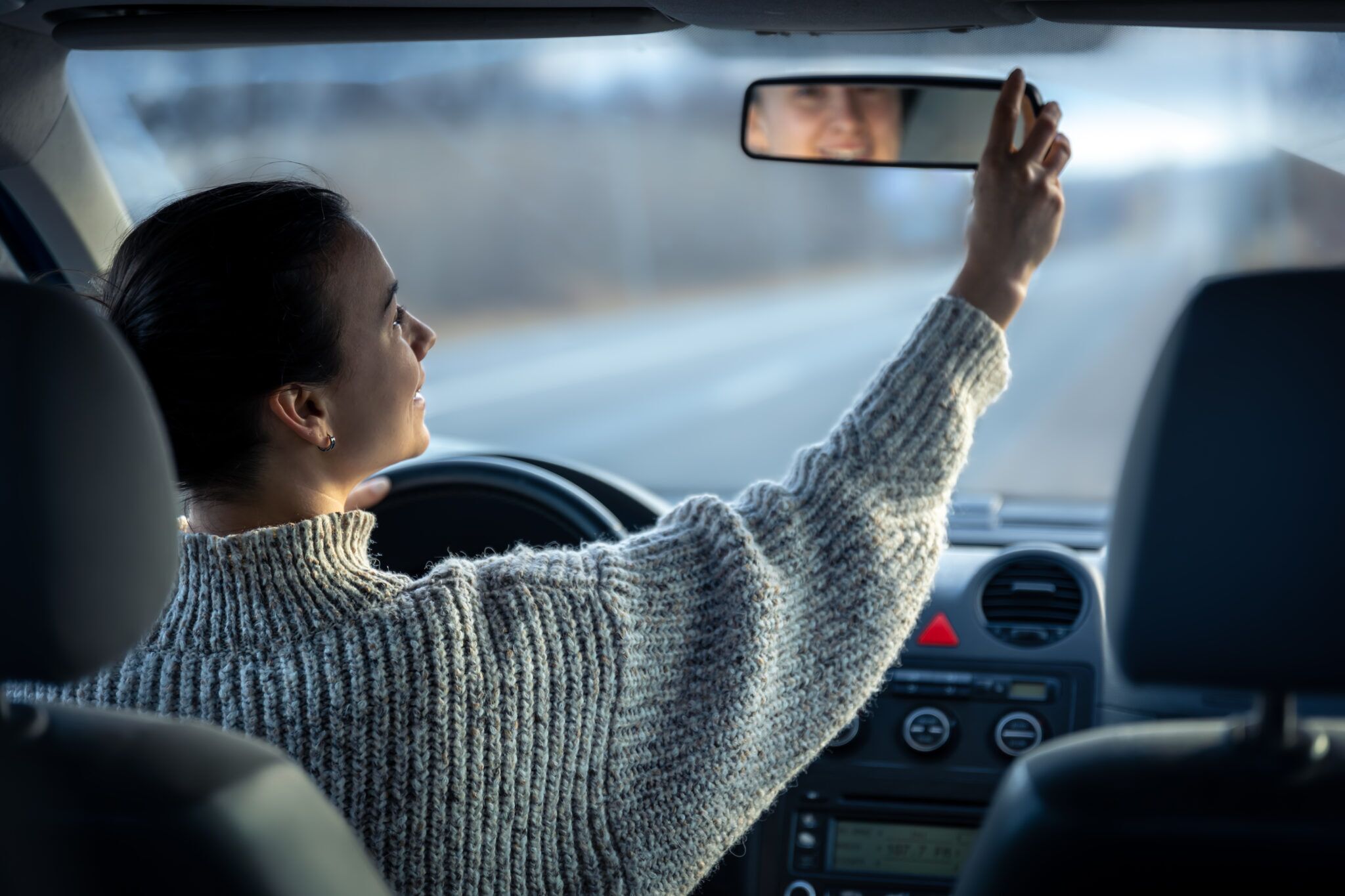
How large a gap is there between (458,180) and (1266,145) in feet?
38.7

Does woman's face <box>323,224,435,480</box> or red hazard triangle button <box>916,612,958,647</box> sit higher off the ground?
woman's face <box>323,224,435,480</box>

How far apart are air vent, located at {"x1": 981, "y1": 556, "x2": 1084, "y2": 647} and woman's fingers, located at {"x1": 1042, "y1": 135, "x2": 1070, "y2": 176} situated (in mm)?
992

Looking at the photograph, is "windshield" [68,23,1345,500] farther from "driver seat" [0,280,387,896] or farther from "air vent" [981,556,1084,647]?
"driver seat" [0,280,387,896]

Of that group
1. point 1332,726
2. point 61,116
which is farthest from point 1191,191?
point 1332,726

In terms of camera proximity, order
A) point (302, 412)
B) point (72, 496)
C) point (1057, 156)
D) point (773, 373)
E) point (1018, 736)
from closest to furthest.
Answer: point (72, 496)
point (302, 412)
point (1057, 156)
point (1018, 736)
point (773, 373)

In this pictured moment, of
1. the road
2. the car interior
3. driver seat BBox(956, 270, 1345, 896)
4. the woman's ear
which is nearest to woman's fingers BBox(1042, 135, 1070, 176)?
the car interior

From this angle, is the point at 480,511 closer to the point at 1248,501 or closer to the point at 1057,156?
the point at 1057,156

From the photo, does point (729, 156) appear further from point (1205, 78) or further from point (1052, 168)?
point (1052, 168)

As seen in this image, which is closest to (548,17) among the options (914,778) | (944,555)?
(944,555)

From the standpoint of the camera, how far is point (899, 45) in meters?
2.41

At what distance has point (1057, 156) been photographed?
1.89 metres

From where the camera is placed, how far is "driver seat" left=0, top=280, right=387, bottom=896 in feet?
3.42

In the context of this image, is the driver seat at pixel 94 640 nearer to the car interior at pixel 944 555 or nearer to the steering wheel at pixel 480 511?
the car interior at pixel 944 555

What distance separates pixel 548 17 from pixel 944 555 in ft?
4.09
